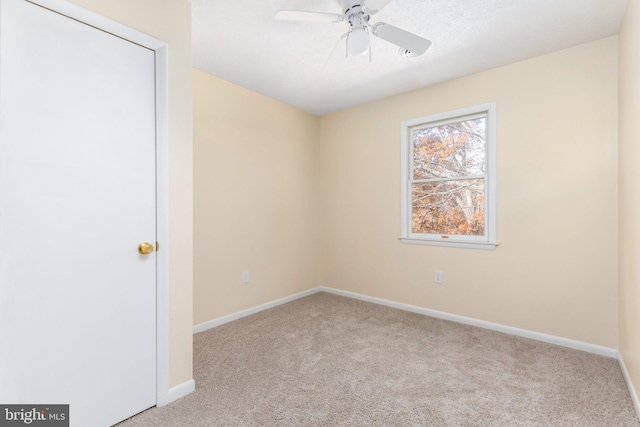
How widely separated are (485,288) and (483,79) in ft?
6.61

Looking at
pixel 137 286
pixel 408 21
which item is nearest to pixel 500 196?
pixel 408 21

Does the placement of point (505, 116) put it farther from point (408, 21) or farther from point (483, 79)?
point (408, 21)

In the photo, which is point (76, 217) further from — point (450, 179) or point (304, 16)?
point (450, 179)

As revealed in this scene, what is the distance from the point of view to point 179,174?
182cm

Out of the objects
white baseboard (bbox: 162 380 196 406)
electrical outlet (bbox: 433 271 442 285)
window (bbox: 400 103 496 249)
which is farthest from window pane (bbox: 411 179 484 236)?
white baseboard (bbox: 162 380 196 406)

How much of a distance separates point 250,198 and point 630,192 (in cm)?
309

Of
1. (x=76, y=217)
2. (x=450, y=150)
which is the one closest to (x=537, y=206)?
(x=450, y=150)

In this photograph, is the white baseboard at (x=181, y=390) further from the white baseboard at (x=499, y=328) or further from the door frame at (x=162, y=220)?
the white baseboard at (x=499, y=328)

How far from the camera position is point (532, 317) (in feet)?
8.83

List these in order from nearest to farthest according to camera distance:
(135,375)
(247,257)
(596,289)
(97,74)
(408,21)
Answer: (97,74) < (135,375) < (408,21) < (596,289) < (247,257)

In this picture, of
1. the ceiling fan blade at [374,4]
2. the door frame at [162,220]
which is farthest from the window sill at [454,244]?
the door frame at [162,220]

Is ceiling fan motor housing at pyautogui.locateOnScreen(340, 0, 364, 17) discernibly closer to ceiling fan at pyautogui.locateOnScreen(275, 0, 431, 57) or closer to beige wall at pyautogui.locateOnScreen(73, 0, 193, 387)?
ceiling fan at pyautogui.locateOnScreen(275, 0, 431, 57)

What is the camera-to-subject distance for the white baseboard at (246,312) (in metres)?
2.89

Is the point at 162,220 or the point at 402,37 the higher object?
the point at 402,37
